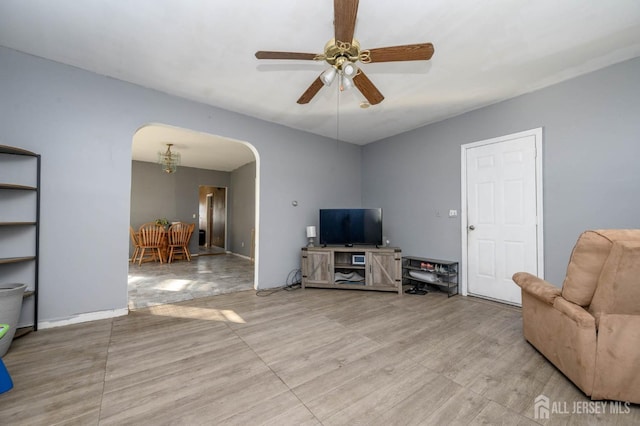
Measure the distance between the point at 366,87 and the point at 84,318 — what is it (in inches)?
142

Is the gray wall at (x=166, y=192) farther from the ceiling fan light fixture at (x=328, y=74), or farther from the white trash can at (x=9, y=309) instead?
the ceiling fan light fixture at (x=328, y=74)

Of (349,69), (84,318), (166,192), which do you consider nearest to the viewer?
(349,69)

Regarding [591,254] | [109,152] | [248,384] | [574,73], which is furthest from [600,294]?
[109,152]

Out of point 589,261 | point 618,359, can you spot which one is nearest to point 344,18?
point 589,261

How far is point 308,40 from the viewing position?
2.20 metres

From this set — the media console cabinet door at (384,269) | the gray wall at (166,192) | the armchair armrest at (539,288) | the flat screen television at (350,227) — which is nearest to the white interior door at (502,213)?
the media console cabinet door at (384,269)

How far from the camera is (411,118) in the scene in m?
3.95

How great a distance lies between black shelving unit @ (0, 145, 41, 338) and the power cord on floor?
2.30 metres

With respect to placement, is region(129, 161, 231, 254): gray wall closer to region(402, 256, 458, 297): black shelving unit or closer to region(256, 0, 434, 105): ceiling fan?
region(402, 256, 458, 297): black shelving unit

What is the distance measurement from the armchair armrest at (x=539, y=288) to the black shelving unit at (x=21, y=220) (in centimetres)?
429

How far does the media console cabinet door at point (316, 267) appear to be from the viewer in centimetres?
403

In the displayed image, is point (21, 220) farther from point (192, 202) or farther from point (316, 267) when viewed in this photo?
point (192, 202)

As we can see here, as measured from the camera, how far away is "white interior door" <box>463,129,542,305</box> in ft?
10.2

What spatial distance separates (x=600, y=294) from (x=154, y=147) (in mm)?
7138
